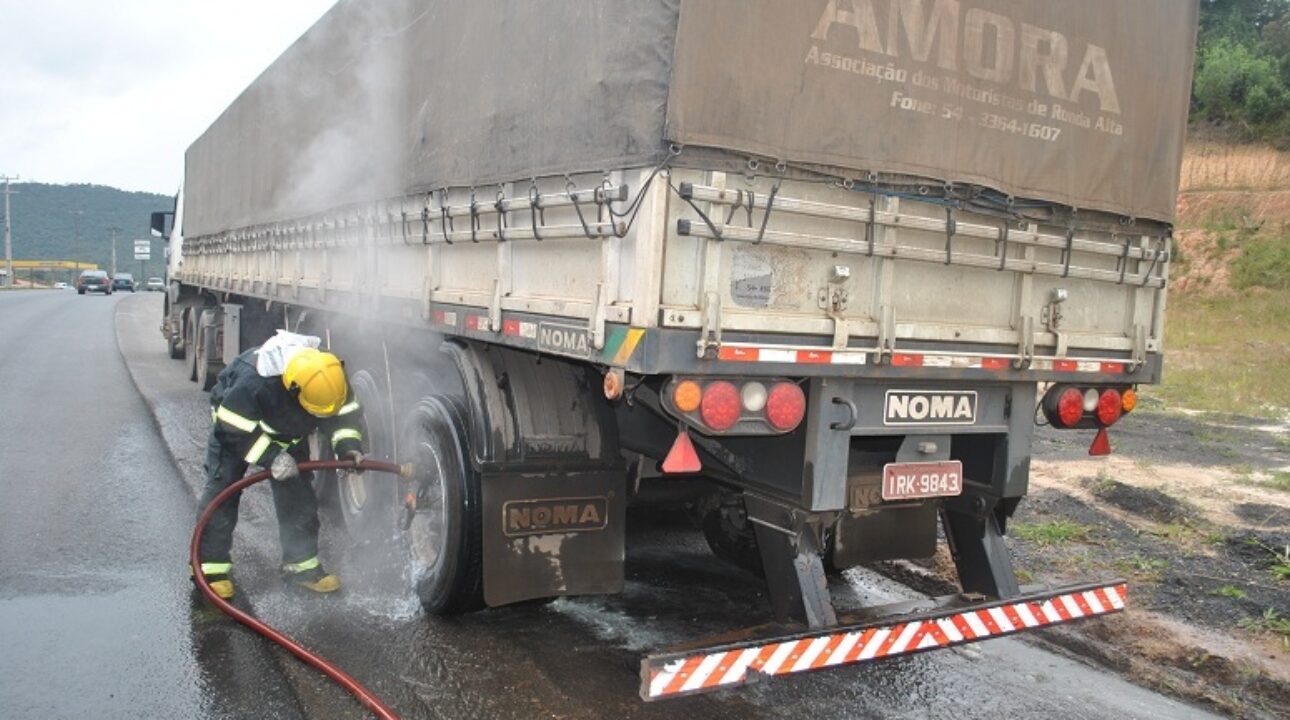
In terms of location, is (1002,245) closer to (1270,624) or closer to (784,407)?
(784,407)

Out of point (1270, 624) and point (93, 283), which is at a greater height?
point (93, 283)

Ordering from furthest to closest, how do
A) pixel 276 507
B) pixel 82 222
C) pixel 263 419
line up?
1. pixel 82 222
2. pixel 276 507
3. pixel 263 419

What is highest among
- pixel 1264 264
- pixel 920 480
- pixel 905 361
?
pixel 1264 264

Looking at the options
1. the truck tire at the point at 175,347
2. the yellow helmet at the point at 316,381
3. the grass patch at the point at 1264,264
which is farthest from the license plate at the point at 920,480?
the grass patch at the point at 1264,264

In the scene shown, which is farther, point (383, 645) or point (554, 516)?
point (383, 645)

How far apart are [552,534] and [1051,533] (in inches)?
146

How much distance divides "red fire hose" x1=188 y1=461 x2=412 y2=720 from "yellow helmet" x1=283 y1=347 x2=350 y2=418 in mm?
336

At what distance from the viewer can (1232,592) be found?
5066 millimetres

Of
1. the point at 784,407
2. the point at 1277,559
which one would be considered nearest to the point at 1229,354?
the point at 1277,559

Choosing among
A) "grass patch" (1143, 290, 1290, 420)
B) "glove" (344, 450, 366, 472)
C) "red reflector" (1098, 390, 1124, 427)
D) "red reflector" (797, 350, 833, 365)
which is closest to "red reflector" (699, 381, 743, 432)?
"red reflector" (797, 350, 833, 365)

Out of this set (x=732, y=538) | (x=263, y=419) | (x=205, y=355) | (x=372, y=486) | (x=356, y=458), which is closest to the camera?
(x=263, y=419)

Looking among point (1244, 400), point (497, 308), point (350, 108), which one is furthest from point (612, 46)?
point (1244, 400)

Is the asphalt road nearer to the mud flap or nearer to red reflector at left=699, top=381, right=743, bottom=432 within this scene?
the mud flap

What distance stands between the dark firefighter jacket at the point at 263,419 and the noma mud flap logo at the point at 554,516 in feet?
4.73
